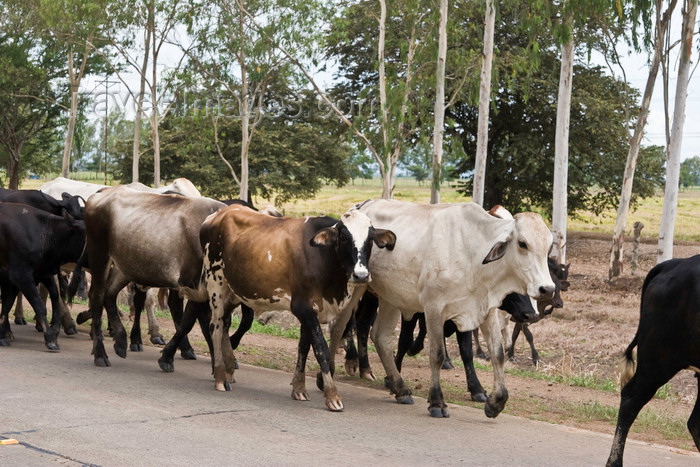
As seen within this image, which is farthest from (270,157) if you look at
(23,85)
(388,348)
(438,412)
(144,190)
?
(438,412)

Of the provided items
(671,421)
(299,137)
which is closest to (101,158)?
(299,137)

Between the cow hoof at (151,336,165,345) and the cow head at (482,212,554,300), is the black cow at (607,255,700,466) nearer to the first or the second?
the cow head at (482,212,554,300)

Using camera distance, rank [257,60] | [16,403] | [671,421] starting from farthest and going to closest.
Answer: [257,60], [671,421], [16,403]

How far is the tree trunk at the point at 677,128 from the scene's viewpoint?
2012 cm

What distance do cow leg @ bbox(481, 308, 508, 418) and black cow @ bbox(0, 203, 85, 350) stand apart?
5727 mm

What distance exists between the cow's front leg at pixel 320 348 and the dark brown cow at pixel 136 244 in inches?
74.4

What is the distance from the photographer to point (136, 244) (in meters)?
11.7

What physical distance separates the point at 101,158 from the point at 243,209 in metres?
163

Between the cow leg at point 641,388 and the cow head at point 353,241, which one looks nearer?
the cow leg at point 641,388

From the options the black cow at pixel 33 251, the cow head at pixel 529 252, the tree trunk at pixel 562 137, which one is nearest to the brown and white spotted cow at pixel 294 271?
the cow head at pixel 529 252

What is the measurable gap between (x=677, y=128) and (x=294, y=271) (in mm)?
13254

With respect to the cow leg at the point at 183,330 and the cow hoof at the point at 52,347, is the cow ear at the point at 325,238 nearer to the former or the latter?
the cow leg at the point at 183,330

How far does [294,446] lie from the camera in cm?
790

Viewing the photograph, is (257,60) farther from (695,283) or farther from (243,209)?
(695,283)
